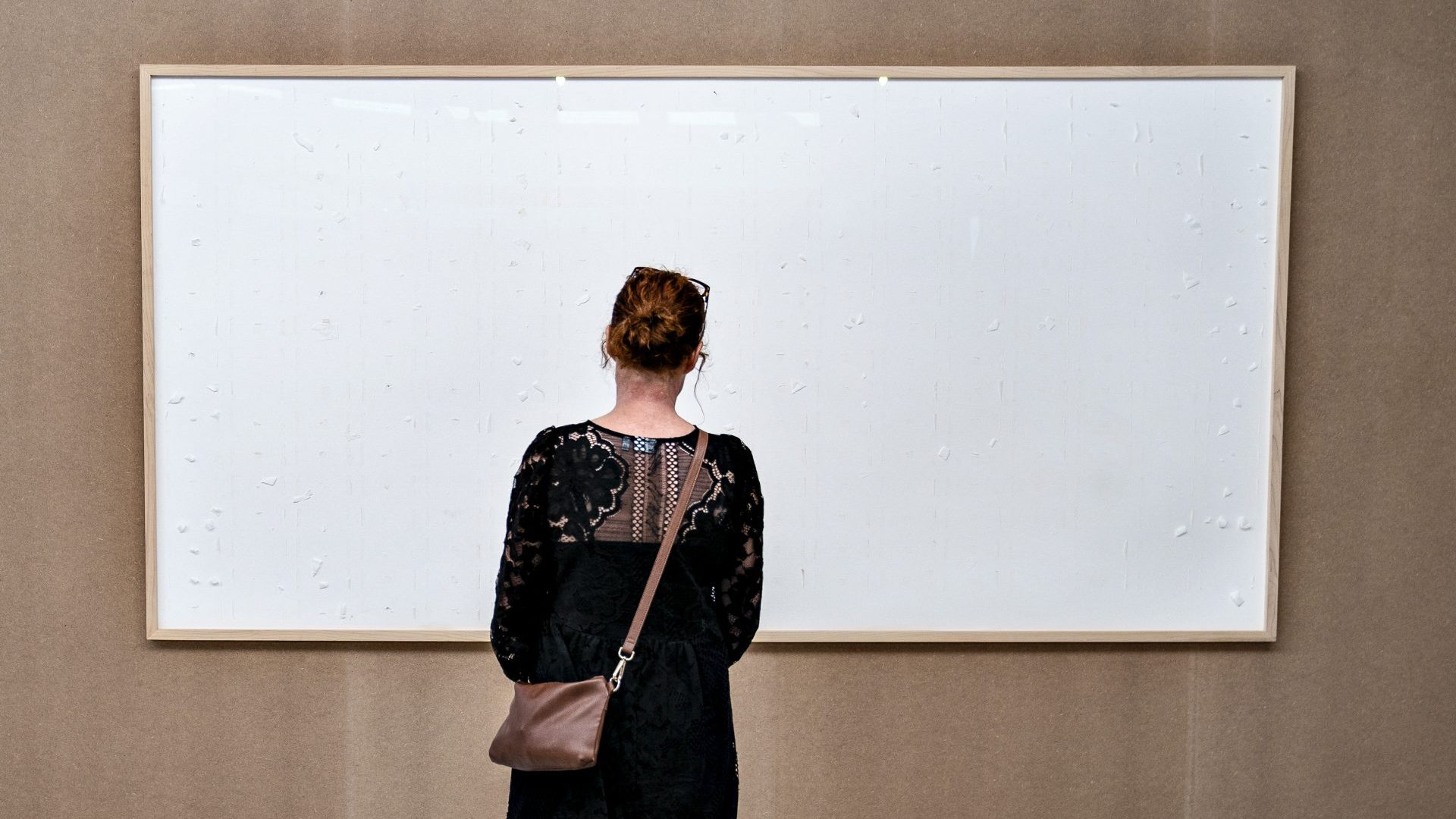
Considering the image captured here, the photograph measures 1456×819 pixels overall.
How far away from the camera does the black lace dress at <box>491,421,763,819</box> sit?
149cm

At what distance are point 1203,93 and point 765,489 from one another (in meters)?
1.27

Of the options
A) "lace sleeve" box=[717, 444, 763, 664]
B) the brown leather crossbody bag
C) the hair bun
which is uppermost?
the hair bun

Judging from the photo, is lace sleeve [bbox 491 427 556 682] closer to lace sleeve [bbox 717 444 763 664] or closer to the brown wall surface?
lace sleeve [bbox 717 444 763 664]

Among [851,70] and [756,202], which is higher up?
[851,70]

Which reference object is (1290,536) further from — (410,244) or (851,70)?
(410,244)

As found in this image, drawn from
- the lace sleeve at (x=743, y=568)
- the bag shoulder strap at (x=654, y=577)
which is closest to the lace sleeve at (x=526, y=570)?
the bag shoulder strap at (x=654, y=577)

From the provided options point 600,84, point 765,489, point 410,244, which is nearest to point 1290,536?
point 765,489

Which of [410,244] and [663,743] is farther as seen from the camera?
[410,244]

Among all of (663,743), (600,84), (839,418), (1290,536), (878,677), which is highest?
(600,84)

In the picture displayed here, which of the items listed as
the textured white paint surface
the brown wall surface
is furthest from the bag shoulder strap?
the brown wall surface

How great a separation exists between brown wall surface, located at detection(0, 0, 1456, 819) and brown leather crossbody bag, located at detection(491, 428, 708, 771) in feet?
2.92

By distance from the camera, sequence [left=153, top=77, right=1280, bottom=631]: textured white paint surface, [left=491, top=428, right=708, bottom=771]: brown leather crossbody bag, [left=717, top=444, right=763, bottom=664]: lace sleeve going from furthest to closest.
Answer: [left=153, top=77, right=1280, bottom=631]: textured white paint surface < [left=717, top=444, right=763, bottom=664]: lace sleeve < [left=491, top=428, right=708, bottom=771]: brown leather crossbody bag

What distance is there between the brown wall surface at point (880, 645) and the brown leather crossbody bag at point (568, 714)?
89 cm

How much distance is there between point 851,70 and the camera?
2236 millimetres
